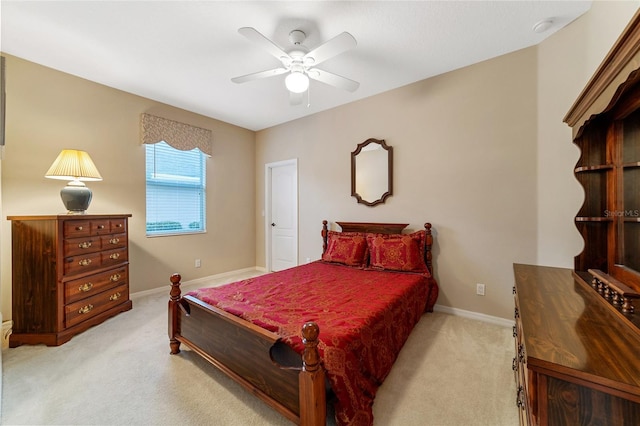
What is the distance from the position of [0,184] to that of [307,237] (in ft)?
11.2

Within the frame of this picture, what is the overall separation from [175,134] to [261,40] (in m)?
2.61

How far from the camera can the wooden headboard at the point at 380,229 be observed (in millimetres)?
2945

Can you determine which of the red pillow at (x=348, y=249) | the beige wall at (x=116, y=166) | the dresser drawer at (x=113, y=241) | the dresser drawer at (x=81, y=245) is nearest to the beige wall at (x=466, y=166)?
the red pillow at (x=348, y=249)

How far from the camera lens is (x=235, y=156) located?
15.4ft

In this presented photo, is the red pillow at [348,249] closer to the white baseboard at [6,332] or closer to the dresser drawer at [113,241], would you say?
the dresser drawer at [113,241]

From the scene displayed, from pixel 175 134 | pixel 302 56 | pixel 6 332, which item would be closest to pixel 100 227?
pixel 6 332

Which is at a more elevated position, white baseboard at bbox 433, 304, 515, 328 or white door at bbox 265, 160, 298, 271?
white door at bbox 265, 160, 298, 271

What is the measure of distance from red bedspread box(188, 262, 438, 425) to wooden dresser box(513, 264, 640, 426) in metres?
0.78

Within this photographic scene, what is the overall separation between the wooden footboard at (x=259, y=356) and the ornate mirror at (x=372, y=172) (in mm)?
2378

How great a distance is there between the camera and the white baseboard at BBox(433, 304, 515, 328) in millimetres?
2609

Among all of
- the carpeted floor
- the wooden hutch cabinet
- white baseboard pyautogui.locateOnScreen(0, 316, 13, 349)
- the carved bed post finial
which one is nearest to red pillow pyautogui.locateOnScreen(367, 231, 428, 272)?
the carpeted floor

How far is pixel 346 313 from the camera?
1.72 metres

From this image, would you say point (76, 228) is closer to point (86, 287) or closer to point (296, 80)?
point (86, 287)

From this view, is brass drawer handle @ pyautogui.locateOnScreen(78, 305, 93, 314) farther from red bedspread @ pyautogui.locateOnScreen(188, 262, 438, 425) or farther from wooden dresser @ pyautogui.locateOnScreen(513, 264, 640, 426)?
wooden dresser @ pyautogui.locateOnScreen(513, 264, 640, 426)
